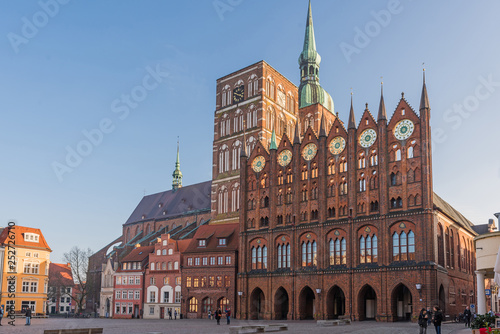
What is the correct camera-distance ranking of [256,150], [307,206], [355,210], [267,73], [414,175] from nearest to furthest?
[414,175]
[355,210]
[307,206]
[256,150]
[267,73]

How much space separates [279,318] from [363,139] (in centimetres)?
2177

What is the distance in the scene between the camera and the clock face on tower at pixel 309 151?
61553 mm

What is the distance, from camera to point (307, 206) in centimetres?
6025

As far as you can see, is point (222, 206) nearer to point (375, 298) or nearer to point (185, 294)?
point (185, 294)

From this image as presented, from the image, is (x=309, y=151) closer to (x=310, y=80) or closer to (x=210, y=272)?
(x=210, y=272)

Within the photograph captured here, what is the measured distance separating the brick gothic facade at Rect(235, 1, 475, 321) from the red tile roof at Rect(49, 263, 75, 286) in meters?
64.8

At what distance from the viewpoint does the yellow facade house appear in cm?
7325

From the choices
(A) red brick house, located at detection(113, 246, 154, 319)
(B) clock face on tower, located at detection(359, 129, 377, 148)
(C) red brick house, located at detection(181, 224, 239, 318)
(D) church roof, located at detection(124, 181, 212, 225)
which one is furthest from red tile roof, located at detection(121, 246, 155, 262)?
(B) clock face on tower, located at detection(359, 129, 377, 148)

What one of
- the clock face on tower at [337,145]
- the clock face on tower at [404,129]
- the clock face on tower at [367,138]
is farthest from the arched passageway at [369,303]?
the clock face on tower at [404,129]

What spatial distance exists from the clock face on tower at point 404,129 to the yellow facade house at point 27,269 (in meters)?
51.0

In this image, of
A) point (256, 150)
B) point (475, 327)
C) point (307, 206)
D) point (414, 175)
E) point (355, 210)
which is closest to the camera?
point (475, 327)

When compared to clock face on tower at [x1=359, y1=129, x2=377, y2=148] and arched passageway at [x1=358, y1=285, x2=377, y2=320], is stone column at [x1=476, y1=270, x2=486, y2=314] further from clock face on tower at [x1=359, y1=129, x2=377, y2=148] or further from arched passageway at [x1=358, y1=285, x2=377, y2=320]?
clock face on tower at [x1=359, y1=129, x2=377, y2=148]

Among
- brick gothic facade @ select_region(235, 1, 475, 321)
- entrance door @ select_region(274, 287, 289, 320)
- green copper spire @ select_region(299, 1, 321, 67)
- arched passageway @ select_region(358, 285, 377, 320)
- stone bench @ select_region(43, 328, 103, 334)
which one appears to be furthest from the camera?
green copper spire @ select_region(299, 1, 321, 67)

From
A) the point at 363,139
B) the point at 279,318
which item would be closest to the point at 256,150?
the point at 363,139
